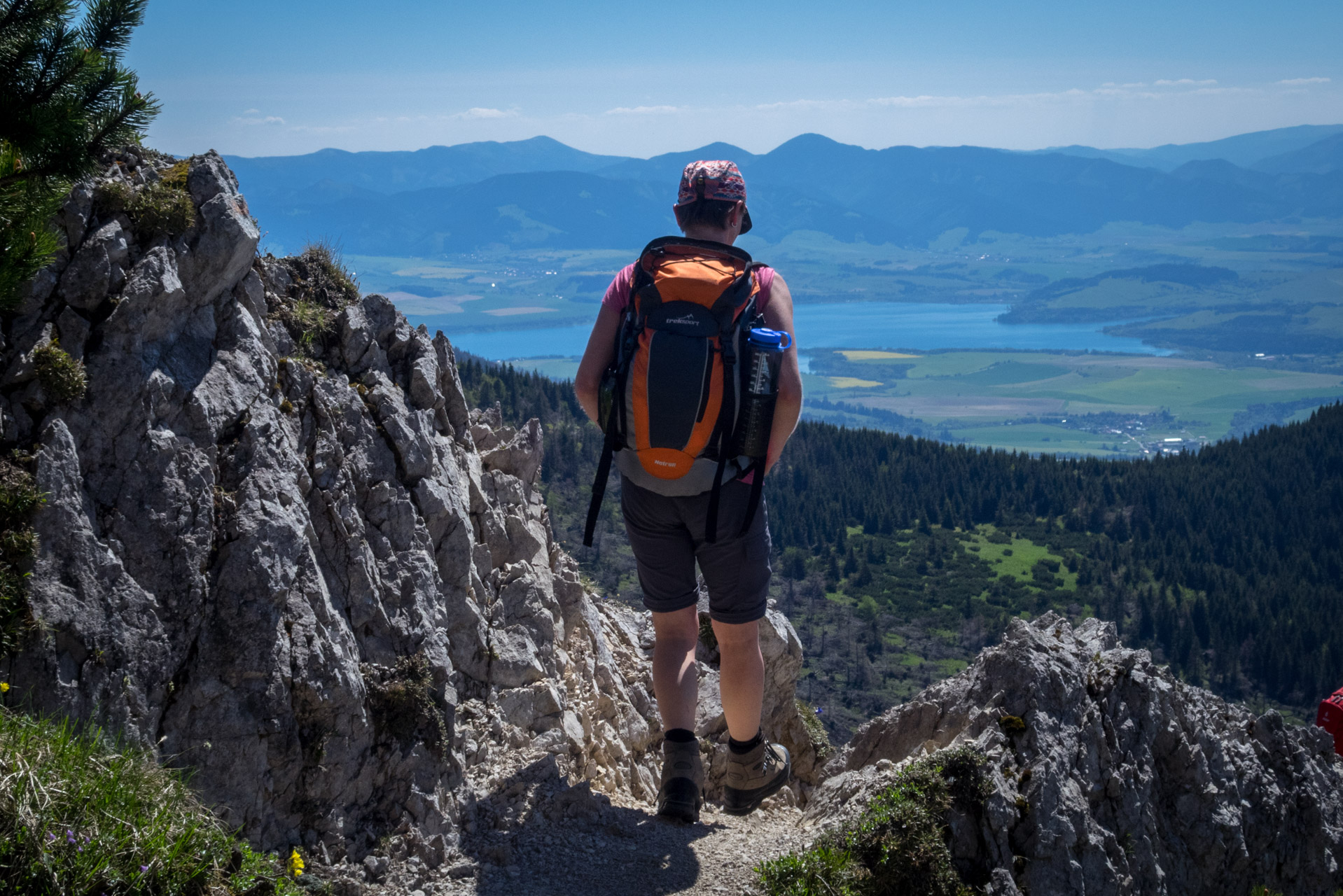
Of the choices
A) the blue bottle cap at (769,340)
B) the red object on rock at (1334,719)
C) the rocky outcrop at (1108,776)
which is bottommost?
the red object on rock at (1334,719)

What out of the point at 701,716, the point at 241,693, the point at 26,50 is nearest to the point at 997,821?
the point at 701,716

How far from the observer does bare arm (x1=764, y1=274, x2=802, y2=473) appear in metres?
6.54

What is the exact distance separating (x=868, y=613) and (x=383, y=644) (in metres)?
133

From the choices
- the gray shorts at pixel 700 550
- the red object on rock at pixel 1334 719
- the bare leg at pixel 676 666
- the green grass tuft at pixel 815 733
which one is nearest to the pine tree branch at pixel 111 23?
the gray shorts at pixel 700 550

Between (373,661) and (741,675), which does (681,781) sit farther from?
(373,661)

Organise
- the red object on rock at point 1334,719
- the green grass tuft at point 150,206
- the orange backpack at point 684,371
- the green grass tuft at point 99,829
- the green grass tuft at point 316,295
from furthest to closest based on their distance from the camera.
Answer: the red object on rock at point 1334,719
the green grass tuft at point 316,295
the green grass tuft at point 150,206
the orange backpack at point 684,371
the green grass tuft at point 99,829

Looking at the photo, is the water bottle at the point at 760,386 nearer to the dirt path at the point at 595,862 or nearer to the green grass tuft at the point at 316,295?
the dirt path at the point at 595,862

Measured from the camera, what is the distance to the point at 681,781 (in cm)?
752

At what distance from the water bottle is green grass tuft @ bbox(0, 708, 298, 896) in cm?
409

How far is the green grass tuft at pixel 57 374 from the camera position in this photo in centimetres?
618

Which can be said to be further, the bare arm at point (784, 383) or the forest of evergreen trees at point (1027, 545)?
the forest of evergreen trees at point (1027, 545)

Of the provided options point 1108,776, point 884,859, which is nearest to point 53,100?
point 884,859

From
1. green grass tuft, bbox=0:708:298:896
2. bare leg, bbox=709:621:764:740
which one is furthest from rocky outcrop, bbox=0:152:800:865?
bare leg, bbox=709:621:764:740

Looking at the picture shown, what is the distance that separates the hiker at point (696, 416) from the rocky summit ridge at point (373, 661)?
167 centimetres
